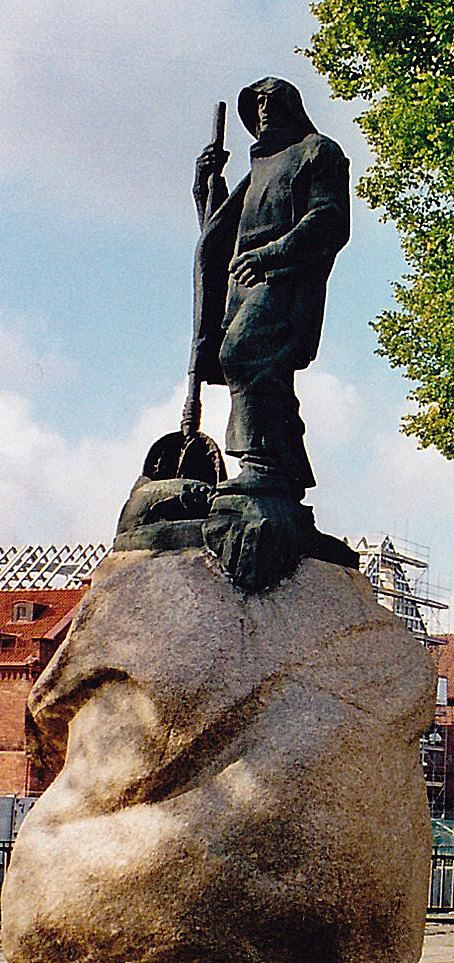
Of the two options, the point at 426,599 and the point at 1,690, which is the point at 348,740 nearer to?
the point at 1,690

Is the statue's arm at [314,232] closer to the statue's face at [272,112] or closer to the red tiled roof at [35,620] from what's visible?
the statue's face at [272,112]

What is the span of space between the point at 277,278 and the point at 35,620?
2193 centimetres

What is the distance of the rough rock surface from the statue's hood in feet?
8.32

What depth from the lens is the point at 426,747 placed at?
1458 inches

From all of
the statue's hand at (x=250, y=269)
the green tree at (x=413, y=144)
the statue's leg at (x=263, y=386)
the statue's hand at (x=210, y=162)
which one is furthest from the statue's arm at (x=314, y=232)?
the green tree at (x=413, y=144)

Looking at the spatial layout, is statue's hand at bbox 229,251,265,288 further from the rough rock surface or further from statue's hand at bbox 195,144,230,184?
the rough rock surface

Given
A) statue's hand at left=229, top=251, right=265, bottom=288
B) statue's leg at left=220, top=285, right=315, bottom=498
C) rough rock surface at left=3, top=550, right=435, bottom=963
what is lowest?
rough rock surface at left=3, top=550, right=435, bottom=963

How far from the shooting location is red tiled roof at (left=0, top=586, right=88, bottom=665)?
25703 mm

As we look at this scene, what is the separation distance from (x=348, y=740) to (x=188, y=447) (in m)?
2.06

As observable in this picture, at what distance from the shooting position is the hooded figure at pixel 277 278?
6.49 meters

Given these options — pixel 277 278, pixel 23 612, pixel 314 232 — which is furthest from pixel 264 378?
pixel 23 612

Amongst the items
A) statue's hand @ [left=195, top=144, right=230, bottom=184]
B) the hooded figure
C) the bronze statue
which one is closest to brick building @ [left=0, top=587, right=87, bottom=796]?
statue's hand @ [left=195, top=144, right=230, bottom=184]

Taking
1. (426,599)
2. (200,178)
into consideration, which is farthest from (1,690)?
(200,178)

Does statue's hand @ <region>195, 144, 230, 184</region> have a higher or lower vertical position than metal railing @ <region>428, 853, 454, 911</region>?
higher
